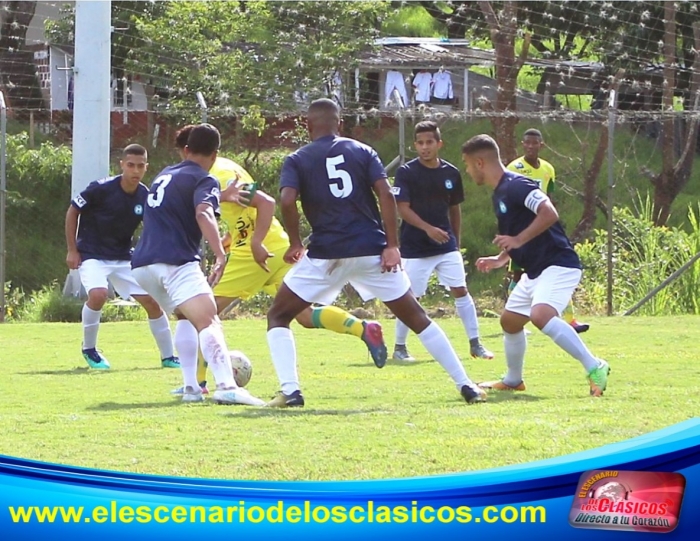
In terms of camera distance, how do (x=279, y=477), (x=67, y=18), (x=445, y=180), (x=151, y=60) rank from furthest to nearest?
(x=67, y=18)
(x=151, y=60)
(x=445, y=180)
(x=279, y=477)

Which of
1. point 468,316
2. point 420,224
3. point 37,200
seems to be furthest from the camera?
point 37,200

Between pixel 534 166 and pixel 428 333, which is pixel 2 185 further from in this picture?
pixel 428 333

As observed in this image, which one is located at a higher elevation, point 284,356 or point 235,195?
point 235,195

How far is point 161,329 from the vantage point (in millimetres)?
10633

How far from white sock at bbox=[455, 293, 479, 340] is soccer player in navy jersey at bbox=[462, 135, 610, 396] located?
110 inches

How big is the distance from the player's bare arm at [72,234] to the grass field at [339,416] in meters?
0.92

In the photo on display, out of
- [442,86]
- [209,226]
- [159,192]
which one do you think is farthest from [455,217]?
[442,86]

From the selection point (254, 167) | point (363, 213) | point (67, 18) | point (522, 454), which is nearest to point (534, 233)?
point (363, 213)

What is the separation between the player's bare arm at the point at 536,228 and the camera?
770 cm

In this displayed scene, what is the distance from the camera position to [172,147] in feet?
80.4

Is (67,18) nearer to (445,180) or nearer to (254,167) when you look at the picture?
(254,167)

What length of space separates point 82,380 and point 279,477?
461 centimetres

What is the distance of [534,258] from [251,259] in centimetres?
242

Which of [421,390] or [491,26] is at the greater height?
[491,26]
